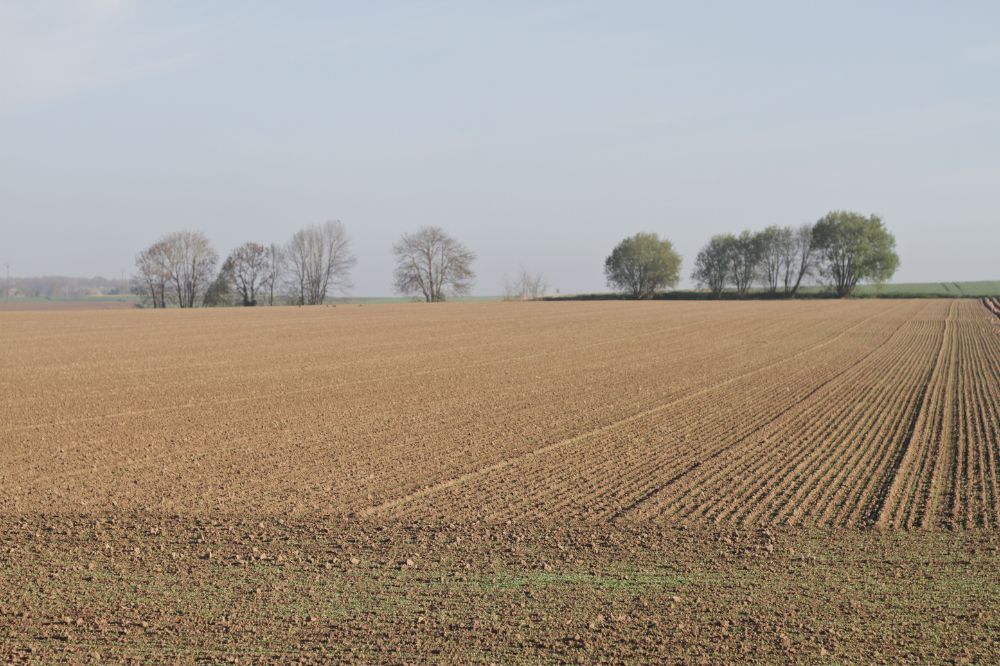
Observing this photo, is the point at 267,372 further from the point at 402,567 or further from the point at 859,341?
the point at 859,341

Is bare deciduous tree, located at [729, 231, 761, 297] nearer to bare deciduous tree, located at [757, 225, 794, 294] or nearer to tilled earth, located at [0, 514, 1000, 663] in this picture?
bare deciduous tree, located at [757, 225, 794, 294]

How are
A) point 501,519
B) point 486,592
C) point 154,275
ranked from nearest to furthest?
point 486,592, point 501,519, point 154,275

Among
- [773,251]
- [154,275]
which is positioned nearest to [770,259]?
[773,251]

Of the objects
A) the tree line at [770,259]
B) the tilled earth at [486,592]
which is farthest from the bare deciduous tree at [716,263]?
the tilled earth at [486,592]

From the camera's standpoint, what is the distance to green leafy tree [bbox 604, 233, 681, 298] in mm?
113000

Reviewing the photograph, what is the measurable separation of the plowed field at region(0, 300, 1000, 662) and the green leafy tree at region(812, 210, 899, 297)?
305 feet

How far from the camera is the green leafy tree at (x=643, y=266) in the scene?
113 m

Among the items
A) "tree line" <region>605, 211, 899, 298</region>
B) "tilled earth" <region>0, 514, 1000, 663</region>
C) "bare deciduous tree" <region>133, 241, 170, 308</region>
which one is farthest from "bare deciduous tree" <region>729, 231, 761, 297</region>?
Answer: "tilled earth" <region>0, 514, 1000, 663</region>

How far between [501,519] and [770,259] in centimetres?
11068

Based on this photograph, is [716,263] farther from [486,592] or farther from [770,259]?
[486,592]

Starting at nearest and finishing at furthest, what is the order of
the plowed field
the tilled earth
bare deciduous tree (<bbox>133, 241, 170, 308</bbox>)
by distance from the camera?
the tilled earth → the plowed field → bare deciduous tree (<bbox>133, 241, 170, 308</bbox>)

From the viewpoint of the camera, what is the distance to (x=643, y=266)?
113625 millimetres

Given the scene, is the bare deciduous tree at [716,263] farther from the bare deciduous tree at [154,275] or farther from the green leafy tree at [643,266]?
the bare deciduous tree at [154,275]

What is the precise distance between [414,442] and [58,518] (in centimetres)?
471
